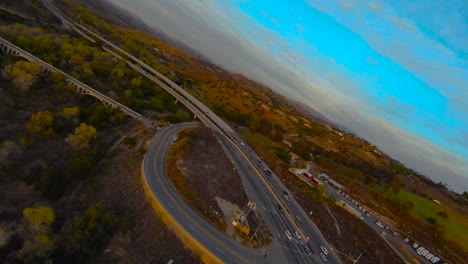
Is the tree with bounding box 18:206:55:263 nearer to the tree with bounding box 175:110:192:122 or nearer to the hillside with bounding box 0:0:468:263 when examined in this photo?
the hillside with bounding box 0:0:468:263

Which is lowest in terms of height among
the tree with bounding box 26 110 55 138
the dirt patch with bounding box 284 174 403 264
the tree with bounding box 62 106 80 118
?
the tree with bounding box 26 110 55 138

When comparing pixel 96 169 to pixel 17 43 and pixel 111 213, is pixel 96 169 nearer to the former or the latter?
pixel 111 213

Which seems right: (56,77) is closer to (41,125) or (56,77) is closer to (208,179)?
(41,125)

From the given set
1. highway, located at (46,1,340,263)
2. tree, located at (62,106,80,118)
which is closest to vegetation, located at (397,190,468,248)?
highway, located at (46,1,340,263)

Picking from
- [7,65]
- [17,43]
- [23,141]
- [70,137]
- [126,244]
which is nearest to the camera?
[126,244]

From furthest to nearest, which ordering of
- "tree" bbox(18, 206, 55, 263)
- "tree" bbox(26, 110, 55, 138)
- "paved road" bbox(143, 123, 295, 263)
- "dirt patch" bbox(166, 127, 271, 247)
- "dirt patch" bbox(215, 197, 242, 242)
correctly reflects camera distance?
1. "tree" bbox(26, 110, 55, 138)
2. "dirt patch" bbox(166, 127, 271, 247)
3. "dirt patch" bbox(215, 197, 242, 242)
4. "paved road" bbox(143, 123, 295, 263)
5. "tree" bbox(18, 206, 55, 263)

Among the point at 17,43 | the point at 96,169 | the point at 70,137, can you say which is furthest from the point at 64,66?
the point at 96,169

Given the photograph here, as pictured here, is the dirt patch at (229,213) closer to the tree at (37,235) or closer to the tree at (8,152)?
the tree at (37,235)
